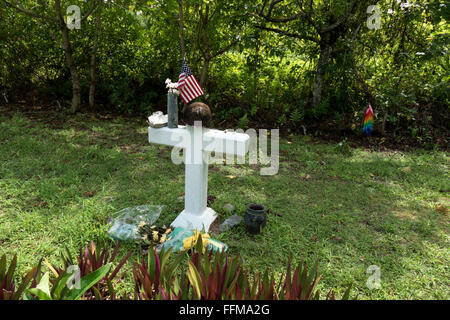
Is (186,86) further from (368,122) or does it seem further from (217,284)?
(368,122)

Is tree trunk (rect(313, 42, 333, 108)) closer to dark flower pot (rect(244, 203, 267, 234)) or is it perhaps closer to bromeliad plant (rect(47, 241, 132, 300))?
dark flower pot (rect(244, 203, 267, 234))

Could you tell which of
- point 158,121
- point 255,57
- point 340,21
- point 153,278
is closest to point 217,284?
point 153,278

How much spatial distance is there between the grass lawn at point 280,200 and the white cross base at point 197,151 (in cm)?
22

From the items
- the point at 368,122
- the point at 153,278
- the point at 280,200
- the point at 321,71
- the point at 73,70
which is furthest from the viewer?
the point at 73,70

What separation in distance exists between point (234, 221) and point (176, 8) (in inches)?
183

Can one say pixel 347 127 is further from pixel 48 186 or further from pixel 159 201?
pixel 48 186

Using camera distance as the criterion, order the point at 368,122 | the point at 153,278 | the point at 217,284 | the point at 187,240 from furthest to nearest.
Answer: the point at 368,122, the point at 187,240, the point at 153,278, the point at 217,284

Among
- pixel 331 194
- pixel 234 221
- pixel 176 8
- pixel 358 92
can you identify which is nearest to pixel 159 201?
pixel 234 221

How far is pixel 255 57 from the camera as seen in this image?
6.67m

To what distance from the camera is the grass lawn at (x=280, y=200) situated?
2.61m

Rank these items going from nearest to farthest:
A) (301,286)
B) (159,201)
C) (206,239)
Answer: (301,286)
(206,239)
(159,201)

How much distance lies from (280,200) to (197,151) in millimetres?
1301
